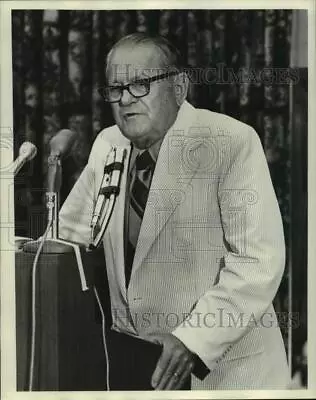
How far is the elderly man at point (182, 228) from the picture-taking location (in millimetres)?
1478

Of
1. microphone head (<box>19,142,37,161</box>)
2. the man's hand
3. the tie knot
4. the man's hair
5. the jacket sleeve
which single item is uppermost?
the man's hair

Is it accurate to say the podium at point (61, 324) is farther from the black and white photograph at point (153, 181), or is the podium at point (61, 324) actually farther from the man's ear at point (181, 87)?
the man's ear at point (181, 87)

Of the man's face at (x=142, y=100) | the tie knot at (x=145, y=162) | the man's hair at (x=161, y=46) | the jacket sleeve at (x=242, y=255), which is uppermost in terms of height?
the man's hair at (x=161, y=46)

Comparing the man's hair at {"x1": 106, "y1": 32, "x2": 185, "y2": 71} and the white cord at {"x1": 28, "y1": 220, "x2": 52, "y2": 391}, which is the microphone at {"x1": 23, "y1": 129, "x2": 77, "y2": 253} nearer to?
the white cord at {"x1": 28, "y1": 220, "x2": 52, "y2": 391}

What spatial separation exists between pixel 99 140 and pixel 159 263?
308 mm

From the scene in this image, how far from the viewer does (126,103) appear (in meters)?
1.47

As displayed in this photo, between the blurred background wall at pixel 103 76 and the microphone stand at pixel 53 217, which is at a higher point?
the blurred background wall at pixel 103 76

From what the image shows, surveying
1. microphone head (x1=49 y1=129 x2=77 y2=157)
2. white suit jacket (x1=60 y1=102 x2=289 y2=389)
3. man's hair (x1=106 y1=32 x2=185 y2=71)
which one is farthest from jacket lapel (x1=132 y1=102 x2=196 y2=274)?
microphone head (x1=49 y1=129 x2=77 y2=157)

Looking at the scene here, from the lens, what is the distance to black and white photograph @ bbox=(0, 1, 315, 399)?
1.47 metres

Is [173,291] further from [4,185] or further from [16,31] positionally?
[16,31]

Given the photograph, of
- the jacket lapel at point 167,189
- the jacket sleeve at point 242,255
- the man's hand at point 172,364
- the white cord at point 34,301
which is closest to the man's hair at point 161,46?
the jacket lapel at point 167,189

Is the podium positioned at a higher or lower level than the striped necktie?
lower

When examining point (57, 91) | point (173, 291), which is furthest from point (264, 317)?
point (57, 91)

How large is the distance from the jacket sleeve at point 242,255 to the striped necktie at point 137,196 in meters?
0.17
